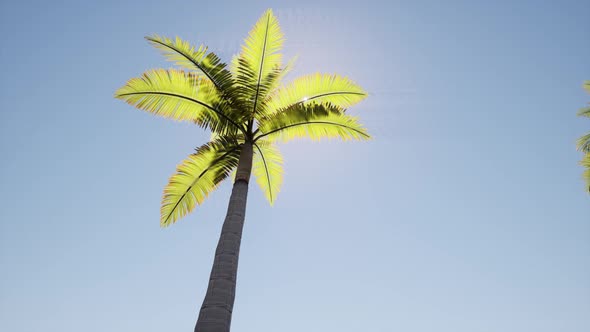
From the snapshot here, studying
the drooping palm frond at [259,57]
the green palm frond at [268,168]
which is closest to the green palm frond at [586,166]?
the green palm frond at [268,168]

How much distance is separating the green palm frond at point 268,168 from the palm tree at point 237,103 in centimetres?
59

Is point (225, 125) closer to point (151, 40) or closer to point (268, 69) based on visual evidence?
point (268, 69)

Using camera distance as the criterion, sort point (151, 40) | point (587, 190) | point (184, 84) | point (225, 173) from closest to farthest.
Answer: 1. point (151, 40)
2. point (184, 84)
3. point (225, 173)
4. point (587, 190)

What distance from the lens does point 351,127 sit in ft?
32.2

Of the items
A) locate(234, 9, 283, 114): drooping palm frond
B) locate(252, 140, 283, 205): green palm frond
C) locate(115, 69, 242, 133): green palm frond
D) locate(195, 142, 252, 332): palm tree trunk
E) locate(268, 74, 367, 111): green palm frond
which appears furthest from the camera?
locate(252, 140, 283, 205): green palm frond

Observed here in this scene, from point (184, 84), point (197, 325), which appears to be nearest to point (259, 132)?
point (184, 84)

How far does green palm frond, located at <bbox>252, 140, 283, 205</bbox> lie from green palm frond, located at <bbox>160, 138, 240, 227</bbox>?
Result: 998mm

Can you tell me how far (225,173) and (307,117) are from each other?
303 centimetres

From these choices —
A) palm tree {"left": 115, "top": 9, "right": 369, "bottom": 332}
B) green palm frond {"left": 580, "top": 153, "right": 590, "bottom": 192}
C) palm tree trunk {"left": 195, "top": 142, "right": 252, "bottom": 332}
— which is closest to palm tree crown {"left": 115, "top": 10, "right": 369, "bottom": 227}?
palm tree {"left": 115, "top": 9, "right": 369, "bottom": 332}

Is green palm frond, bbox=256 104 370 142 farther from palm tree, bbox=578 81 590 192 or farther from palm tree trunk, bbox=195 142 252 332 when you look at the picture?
palm tree, bbox=578 81 590 192

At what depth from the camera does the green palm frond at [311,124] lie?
961cm

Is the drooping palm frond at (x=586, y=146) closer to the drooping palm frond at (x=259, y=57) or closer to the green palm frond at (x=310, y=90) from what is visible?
the green palm frond at (x=310, y=90)

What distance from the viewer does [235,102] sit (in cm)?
962

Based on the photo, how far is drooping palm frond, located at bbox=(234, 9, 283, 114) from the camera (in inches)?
371
